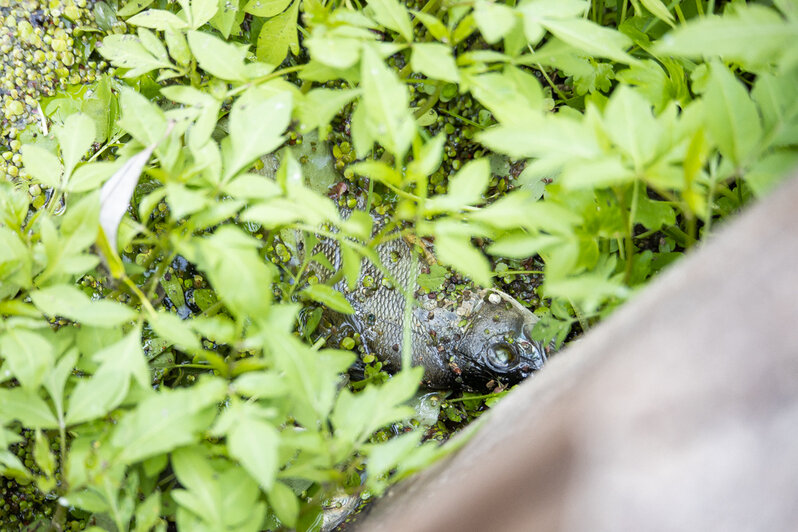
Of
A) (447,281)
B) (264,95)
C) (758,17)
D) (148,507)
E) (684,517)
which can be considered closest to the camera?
(684,517)

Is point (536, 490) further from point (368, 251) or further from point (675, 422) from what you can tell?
point (368, 251)

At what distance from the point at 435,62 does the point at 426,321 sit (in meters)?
0.99

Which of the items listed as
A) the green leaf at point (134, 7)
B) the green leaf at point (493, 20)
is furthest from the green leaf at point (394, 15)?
the green leaf at point (134, 7)

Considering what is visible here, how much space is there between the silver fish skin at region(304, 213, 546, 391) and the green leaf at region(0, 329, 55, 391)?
0.91 m

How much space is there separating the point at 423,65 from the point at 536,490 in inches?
25.3

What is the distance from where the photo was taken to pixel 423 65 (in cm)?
84

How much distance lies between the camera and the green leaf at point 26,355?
2.59 ft

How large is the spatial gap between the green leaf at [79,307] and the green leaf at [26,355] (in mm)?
50

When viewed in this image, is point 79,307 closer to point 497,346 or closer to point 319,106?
point 319,106

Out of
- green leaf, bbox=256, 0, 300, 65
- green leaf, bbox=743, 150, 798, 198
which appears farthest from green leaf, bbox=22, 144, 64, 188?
green leaf, bbox=743, 150, 798, 198

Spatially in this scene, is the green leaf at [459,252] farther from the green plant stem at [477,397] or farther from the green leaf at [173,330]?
the green plant stem at [477,397]

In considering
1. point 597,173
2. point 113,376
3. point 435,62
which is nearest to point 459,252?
point 597,173

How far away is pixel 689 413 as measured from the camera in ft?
1.88

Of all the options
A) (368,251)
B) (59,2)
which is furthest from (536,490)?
(59,2)
